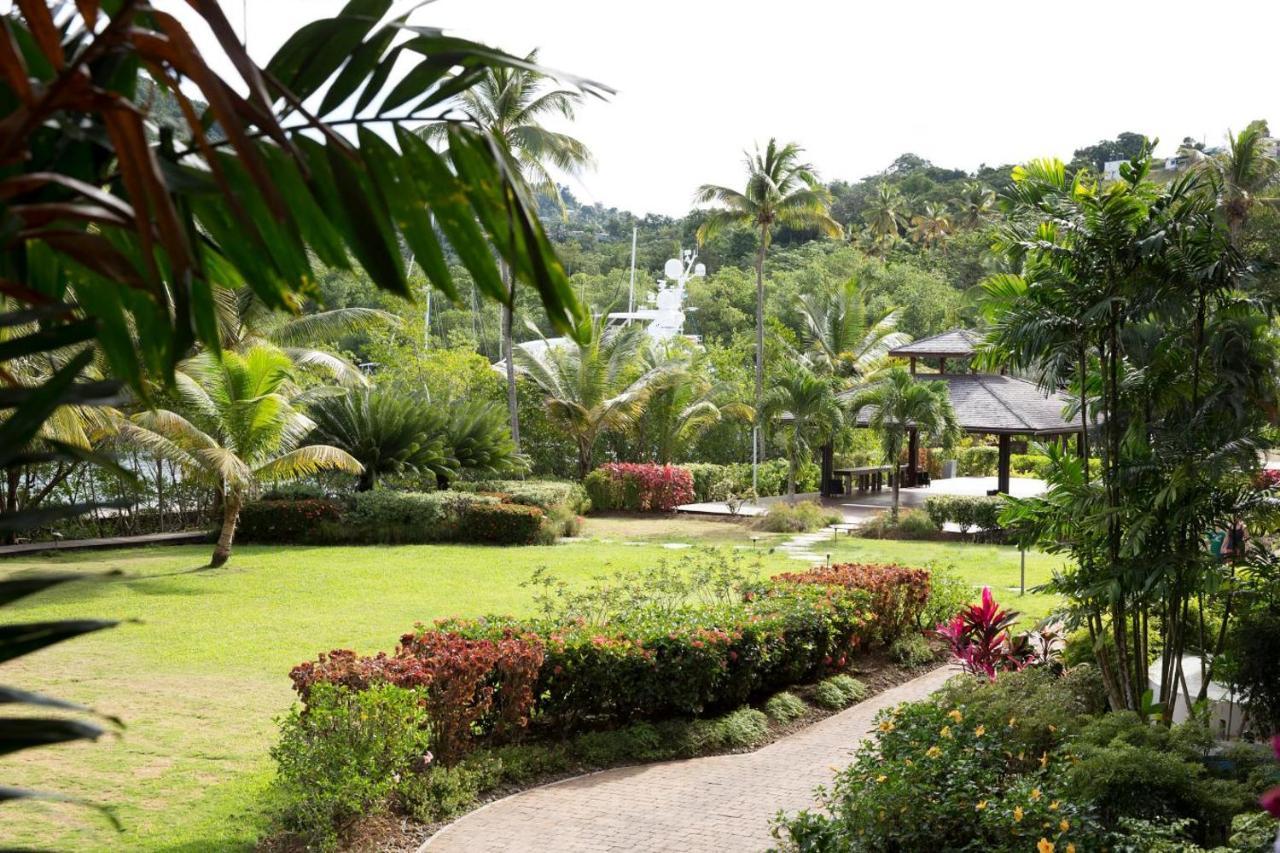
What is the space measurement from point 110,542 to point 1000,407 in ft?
56.5

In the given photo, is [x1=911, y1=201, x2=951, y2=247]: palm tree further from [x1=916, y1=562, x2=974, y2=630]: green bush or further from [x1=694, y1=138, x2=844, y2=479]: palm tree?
[x1=916, y1=562, x2=974, y2=630]: green bush

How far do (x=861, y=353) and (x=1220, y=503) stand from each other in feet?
82.2

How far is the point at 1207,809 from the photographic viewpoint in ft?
18.6

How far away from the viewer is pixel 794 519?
22.0 metres

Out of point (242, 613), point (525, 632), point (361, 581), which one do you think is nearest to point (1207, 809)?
point (525, 632)

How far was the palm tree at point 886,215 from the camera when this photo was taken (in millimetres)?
55938

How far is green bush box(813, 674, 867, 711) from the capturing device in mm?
9945

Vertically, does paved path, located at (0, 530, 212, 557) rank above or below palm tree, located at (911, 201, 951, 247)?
below

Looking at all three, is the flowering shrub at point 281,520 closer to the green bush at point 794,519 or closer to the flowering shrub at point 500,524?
the flowering shrub at point 500,524

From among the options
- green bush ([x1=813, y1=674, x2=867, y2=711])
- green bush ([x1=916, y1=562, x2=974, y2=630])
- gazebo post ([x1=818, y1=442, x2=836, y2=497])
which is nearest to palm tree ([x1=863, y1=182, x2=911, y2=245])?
gazebo post ([x1=818, y1=442, x2=836, y2=497])

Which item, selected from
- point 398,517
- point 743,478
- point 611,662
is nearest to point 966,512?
point 743,478

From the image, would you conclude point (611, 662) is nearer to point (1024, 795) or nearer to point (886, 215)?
point (1024, 795)

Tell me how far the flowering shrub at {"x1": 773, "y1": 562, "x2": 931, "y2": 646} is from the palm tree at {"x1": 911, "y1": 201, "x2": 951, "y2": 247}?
47146 millimetres

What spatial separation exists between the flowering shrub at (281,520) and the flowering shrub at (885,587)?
10.2m
